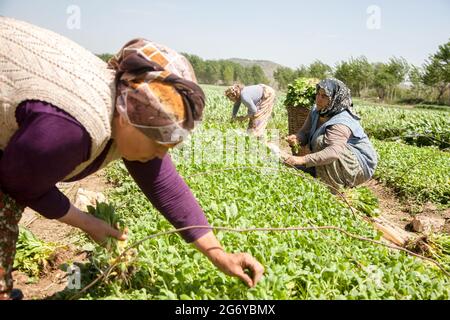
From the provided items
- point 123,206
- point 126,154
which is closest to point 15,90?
point 126,154

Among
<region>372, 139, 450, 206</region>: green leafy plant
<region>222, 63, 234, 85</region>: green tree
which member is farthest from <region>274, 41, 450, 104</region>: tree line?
<region>372, 139, 450, 206</region>: green leafy plant

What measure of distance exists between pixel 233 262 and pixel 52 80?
41.7 inches

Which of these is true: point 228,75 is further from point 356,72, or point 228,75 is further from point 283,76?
point 356,72

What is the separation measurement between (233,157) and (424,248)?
2487 millimetres

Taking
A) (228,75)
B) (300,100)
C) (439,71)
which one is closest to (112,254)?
(300,100)

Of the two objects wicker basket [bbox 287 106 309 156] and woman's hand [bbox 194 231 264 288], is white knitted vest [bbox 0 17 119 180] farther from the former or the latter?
wicker basket [bbox 287 106 309 156]

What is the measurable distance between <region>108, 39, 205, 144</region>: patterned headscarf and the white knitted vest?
0.26 feet

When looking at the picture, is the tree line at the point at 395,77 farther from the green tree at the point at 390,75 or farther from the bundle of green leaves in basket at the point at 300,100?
the bundle of green leaves in basket at the point at 300,100

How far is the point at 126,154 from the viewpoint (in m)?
1.66

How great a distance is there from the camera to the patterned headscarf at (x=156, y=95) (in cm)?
147

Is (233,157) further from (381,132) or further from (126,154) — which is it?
(381,132)

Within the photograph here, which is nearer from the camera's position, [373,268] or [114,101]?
[114,101]

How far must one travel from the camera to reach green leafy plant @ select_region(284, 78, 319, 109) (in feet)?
25.8

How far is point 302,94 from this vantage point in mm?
7945
